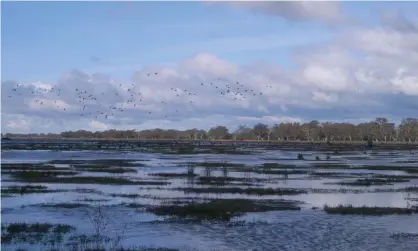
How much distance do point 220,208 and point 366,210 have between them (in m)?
6.86

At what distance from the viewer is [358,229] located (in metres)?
23.2

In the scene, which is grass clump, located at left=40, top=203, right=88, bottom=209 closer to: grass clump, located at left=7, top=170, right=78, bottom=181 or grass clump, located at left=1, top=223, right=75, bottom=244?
grass clump, located at left=1, top=223, right=75, bottom=244

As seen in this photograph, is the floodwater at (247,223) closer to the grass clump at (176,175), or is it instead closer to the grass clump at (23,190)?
the grass clump at (23,190)

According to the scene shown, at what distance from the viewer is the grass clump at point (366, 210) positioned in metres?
27.4

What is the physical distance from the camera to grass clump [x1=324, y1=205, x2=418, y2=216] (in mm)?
27406

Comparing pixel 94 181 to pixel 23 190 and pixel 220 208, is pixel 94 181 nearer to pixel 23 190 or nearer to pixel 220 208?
pixel 23 190

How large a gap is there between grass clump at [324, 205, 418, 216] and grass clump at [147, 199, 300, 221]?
6.14 ft

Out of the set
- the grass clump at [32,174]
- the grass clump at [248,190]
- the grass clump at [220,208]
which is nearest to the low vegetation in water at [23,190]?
the grass clump at [32,174]

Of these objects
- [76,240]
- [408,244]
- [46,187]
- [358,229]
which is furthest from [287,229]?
[46,187]

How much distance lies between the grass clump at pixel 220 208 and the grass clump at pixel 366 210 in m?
1.87

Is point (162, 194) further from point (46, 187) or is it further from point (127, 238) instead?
point (127, 238)

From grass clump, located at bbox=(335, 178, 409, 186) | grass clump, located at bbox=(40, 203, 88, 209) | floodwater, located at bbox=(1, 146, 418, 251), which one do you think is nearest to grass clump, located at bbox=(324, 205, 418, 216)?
floodwater, located at bbox=(1, 146, 418, 251)

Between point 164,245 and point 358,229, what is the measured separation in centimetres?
803

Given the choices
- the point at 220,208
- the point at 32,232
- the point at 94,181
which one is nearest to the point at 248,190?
the point at 220,208
